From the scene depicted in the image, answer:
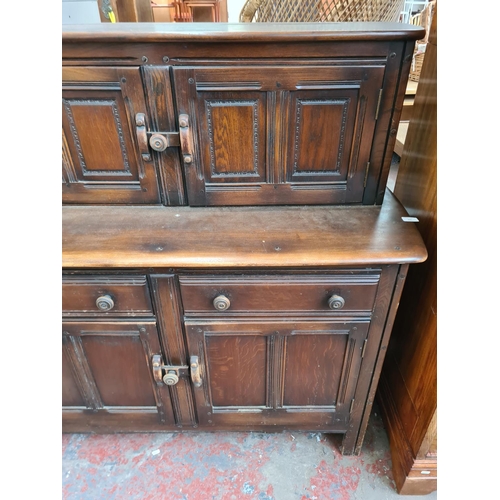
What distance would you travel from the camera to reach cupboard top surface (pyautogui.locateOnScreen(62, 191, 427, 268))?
87 centimetres

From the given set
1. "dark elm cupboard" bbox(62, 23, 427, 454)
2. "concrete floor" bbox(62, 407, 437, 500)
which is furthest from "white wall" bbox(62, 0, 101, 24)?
"concrete floor" bbox(62, 407, 437, 500)

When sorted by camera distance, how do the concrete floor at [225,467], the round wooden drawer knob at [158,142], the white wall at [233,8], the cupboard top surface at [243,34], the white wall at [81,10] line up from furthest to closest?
the white wall at [233,8] → the white wall at [81,10] → the concrete floor at [225,467] → the round wooden drawer knob at [158,142] → the cupboard top surface at [243,34]

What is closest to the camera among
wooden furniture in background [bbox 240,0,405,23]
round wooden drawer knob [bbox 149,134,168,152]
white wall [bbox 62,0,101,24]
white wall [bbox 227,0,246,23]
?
round wooden drawer knob [bbox 149,134,168,152]

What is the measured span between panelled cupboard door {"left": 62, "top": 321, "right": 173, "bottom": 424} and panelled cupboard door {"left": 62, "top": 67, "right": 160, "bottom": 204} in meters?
0.38

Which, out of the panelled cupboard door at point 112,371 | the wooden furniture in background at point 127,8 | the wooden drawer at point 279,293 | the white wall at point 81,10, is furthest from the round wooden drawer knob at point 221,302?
the white wall at point 81,10

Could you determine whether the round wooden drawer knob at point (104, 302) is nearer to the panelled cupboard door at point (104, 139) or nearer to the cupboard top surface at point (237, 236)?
the cupboard top surface at point (237, 236)

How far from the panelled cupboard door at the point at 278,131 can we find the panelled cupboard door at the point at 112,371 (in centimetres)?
44

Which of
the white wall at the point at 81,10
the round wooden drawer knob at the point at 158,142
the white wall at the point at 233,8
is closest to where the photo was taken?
the round wooden drawer knob at the point at 158,142

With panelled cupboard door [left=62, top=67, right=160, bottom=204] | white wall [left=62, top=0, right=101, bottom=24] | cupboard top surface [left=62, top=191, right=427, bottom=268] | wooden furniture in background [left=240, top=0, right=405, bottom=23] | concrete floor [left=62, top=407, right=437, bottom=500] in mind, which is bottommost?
concrete floor [left=62, top=407, right=437, bottom=500]

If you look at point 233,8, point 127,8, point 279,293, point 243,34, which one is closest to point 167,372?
point 279,293

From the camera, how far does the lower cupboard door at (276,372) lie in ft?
3.29

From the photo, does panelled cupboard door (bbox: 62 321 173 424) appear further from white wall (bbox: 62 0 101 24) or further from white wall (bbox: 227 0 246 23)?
white wall (bbox: 227 0 246 23)

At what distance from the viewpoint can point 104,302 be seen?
36.6 inches
